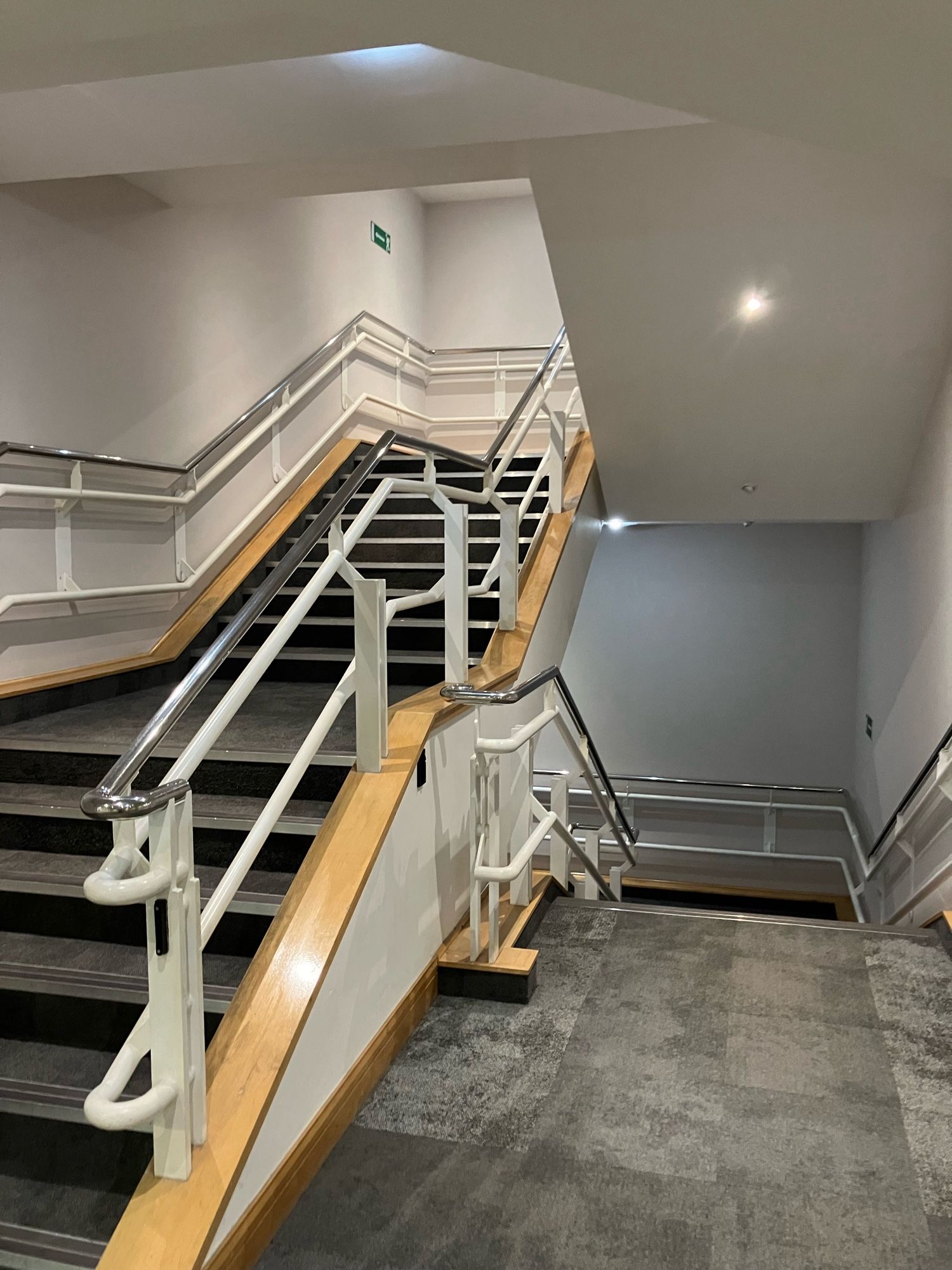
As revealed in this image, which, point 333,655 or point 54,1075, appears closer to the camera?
point 54,1075

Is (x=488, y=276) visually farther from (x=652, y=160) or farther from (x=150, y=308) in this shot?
(x=652, y=160)

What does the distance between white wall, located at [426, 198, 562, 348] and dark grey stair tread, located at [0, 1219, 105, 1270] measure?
677 cm

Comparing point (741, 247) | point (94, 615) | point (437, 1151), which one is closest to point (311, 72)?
point (741, 247)

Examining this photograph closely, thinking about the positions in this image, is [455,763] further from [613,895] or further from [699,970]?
[613,895]

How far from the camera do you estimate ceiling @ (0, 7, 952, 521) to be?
1.33 metres

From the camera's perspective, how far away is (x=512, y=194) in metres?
7.52

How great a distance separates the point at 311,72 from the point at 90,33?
1379mm

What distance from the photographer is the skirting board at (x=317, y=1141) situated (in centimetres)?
182

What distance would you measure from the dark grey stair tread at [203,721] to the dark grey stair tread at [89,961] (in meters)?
0.63

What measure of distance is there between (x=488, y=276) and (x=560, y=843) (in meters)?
5.14

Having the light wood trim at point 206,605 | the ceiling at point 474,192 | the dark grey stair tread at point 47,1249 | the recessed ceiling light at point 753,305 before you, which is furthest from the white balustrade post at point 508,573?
the ceiling at point 474,192

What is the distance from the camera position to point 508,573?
164 inches

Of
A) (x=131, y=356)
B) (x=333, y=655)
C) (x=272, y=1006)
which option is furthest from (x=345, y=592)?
(x=272, y=1006)


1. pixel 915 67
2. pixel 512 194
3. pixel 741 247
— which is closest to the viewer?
pixel 915 67
